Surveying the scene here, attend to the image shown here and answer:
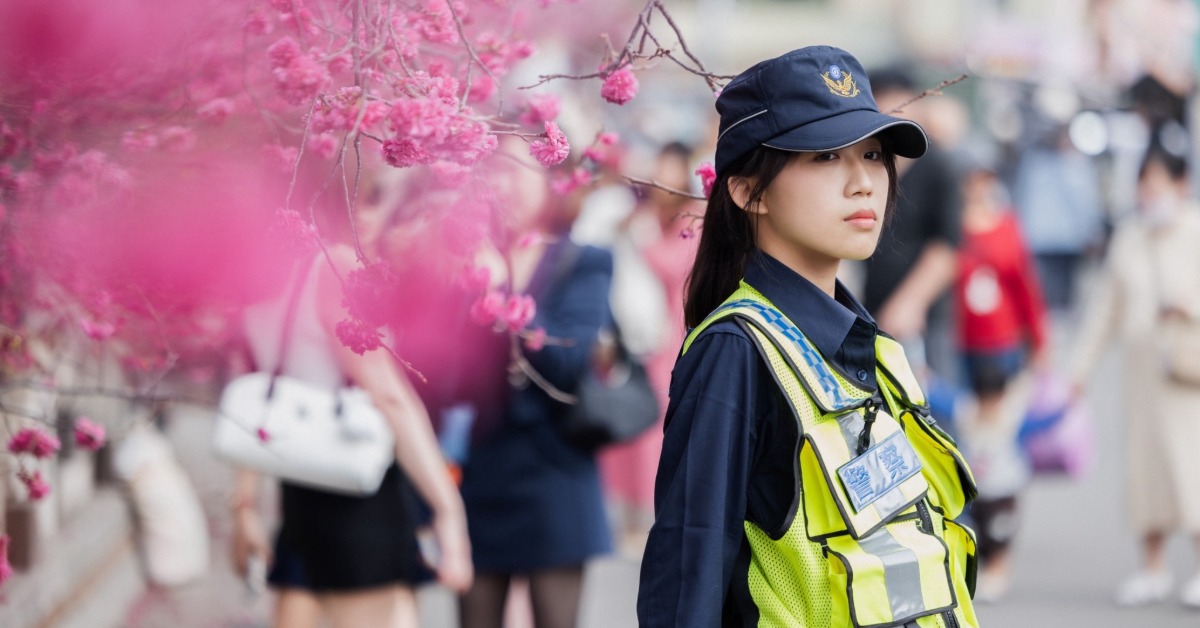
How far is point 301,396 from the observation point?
3.97 metres

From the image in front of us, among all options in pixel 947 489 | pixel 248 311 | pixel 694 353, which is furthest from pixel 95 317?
pixel 947 489

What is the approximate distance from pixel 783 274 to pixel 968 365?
5204 mm

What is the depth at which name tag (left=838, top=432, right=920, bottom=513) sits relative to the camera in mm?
2287

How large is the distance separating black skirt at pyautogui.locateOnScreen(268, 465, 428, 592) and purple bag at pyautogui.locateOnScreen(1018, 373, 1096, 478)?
4069 millimetres

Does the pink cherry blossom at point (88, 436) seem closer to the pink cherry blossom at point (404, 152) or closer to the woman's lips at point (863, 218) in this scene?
the pink cherry blossom at point (404, 152)

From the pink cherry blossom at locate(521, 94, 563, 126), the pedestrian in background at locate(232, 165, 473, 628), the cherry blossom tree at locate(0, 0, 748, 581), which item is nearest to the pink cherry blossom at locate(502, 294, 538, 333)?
the cherry blossom tree at locate(0, 0, 748, 581)

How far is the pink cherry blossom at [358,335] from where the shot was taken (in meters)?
2.35

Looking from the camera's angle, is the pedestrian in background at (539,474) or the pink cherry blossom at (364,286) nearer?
the pink cherry blossom at (364,286)

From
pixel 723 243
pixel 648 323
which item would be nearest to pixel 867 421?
pixel 723 243

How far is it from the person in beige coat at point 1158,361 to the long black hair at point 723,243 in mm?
4686

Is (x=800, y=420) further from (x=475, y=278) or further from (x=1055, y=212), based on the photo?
(x=1055, y=212)

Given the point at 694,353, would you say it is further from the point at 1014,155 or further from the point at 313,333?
the point at 1014,155

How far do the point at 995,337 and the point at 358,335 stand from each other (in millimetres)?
5504

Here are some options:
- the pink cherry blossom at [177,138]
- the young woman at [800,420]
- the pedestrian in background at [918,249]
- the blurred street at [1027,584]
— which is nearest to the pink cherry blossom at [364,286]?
the young woman at [800,420]
